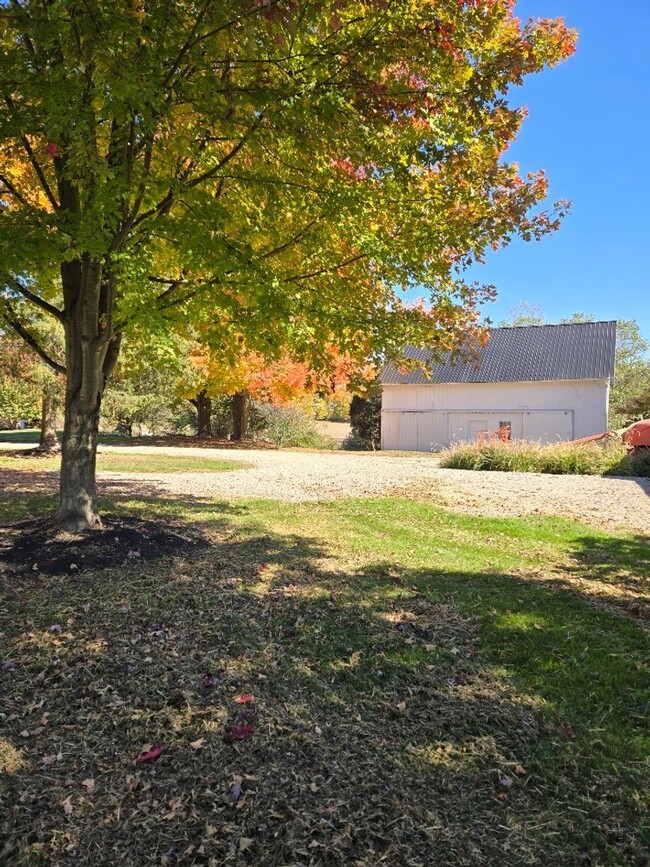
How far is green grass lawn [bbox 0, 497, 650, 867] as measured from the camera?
2.10 meters

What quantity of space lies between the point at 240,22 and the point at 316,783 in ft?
15.3

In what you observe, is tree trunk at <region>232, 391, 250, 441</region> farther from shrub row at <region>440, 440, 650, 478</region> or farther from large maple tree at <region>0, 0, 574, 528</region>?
large maple tree at <region>0, 0, 574, 528</region>

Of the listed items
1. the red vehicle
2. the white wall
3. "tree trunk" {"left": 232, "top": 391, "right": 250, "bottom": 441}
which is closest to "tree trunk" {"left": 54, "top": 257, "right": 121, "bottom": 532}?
the red vehicle

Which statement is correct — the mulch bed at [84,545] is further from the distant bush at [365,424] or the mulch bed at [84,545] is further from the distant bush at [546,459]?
the distant bush at [365,424]

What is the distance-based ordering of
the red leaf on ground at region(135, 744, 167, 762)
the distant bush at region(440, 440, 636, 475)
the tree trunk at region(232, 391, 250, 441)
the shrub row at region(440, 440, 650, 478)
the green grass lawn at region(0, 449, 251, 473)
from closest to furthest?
the red leaf on ground at region(135, 744, 167, 762)
the green grass lawn at region(0, 449, 251, 473)
the shrub row at region(440, 440, 650, 478)
the distant bush at region(440, 440, 636, 475)
the tree trunk at region(232, 391, 250, 441)

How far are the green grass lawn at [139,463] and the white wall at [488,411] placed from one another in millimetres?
14878

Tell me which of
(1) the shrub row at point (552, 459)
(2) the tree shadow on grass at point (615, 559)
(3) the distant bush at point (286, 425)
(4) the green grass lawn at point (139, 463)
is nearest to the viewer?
(2) the tree shadow on grass at point (615, 559)

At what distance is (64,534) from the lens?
5512 mm

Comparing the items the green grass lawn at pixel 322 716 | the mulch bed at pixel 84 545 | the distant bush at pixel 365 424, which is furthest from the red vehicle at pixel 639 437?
the distant bush at pixel 365 424

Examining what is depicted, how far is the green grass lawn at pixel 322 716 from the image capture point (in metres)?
2.10

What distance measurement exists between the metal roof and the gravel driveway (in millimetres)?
13935

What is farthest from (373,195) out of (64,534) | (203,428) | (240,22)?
(203,428)

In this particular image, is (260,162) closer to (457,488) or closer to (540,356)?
(457,488)

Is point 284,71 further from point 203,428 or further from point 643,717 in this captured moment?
point 203,428
